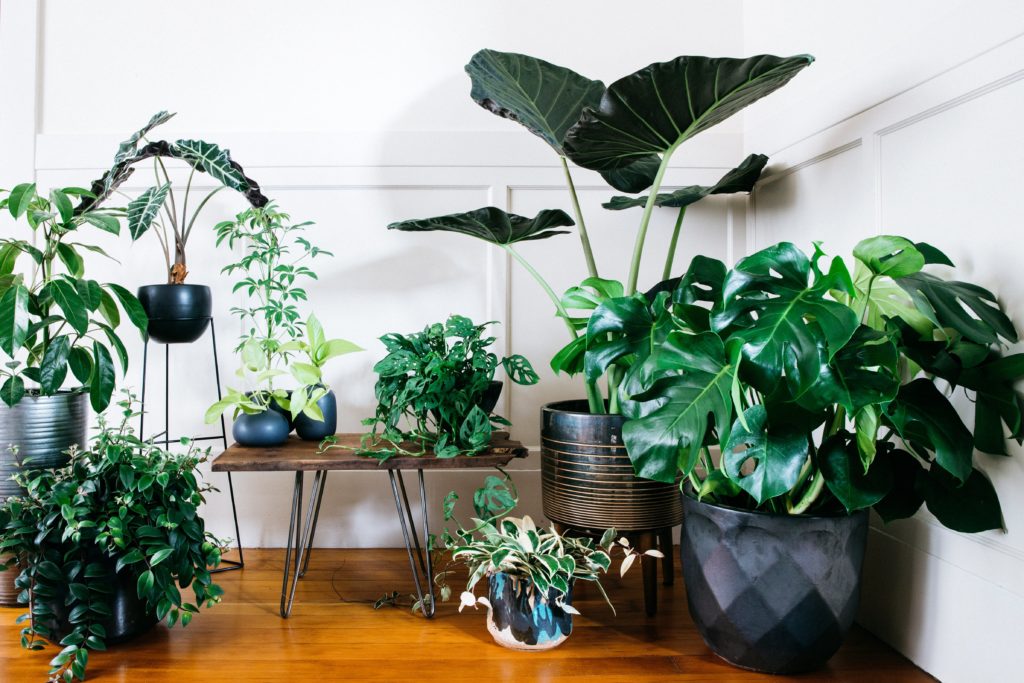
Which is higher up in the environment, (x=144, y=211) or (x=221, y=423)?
(x=144, y=211)

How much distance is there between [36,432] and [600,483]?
4.12ft

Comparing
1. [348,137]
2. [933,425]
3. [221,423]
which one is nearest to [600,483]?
[933,425]

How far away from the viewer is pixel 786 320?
3.02ft

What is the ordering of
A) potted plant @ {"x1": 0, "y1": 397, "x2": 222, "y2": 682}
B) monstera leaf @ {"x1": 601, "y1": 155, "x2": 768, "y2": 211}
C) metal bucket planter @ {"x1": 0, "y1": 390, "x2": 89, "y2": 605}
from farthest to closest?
1. monstera leaf @ {"x1": 601, "y1": 155, "x2": 768, "y2": 211}
2. metal bucket planter @ {"x1": 0, "y1": 390, "x2": 89, "y2": 605}
3. potted plant @ {"x1": 0, "y1": 397, "x2": 222, "y2": 682}

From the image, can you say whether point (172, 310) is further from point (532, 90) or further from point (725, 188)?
point (725, 188)

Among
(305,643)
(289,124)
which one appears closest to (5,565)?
(305,643)

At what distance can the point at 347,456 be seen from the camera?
1.48 m

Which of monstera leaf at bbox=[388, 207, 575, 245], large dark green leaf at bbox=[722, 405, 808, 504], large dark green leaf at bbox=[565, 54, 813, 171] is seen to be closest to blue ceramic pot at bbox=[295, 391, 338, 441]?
monstera leaf at bbox=[388, 207, 575, 245]

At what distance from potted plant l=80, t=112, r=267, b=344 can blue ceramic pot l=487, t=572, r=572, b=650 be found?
1025 millimetres

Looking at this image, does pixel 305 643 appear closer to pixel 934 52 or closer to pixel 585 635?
pixel 585 635

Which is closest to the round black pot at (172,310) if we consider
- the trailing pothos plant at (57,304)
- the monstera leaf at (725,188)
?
the trailing pothos plant at (57,304)

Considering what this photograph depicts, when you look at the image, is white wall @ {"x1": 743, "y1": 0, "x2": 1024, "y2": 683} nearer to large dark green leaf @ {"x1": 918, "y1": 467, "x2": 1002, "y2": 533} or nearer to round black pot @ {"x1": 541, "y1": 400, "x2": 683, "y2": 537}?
large dark green leaf @ {"x1": 918, "y1": 467, "x2": 1002, "y2": 533}

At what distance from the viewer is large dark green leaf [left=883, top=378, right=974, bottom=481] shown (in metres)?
1.01

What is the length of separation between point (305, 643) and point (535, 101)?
131 centimetres
